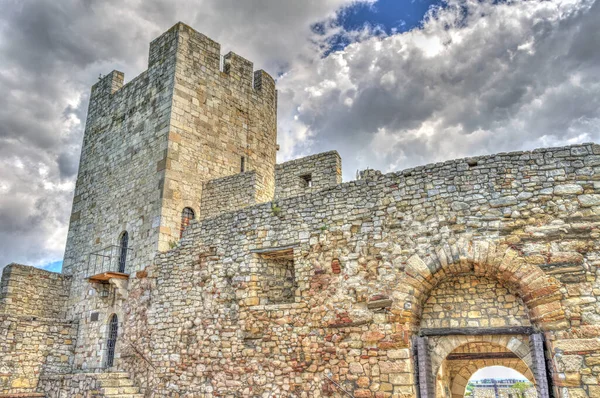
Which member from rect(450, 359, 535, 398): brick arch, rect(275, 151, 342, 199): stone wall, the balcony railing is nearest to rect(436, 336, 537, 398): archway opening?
rect(450, 359, 535, 398): brick arch

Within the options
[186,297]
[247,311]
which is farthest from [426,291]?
[186,297]

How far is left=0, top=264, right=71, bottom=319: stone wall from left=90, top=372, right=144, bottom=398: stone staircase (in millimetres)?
4759

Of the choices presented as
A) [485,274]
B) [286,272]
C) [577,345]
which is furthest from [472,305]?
[286,272]

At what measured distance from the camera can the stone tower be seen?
1327 cm

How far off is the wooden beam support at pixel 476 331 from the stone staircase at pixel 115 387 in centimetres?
691

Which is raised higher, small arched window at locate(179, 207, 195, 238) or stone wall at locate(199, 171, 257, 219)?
stone wall at locate(199, 171, 257, 219)

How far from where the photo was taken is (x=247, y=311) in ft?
32.2

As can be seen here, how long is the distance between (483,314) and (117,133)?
12.7 metres

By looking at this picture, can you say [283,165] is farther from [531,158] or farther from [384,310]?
[531,158]

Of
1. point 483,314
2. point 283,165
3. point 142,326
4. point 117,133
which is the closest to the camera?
point 483,314

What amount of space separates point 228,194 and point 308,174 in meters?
2.68

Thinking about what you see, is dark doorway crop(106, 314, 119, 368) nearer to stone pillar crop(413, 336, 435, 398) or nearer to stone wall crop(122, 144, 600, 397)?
stone wall crop(122, 144, 600, 397)

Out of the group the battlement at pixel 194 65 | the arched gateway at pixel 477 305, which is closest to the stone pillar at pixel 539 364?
the arched gateway at pixel 477 305

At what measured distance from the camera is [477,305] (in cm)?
810
